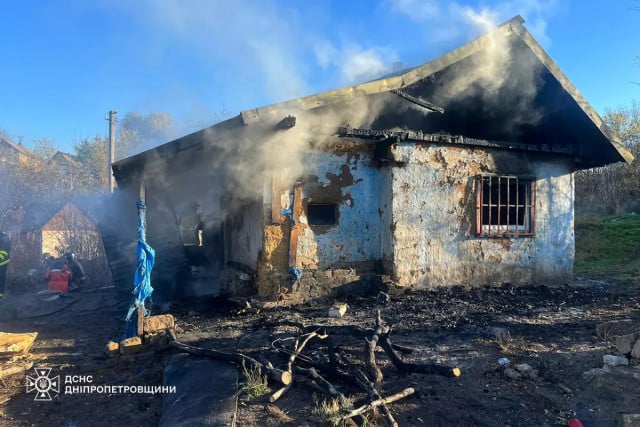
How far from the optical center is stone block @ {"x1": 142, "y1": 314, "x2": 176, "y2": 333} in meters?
5.37

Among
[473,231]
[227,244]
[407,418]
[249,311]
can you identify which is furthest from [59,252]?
[407,418]

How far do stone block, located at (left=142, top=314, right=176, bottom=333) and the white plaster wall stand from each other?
13.1 feet

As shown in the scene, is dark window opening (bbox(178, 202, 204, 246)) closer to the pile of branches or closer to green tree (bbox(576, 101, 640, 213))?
the pile of branches

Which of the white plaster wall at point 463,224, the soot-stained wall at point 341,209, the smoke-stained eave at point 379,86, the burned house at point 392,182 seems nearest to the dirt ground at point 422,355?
the white plaster wall at point 463,224

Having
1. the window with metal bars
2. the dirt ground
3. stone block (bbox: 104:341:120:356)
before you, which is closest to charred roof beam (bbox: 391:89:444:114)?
the window with metal bars

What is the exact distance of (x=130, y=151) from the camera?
27.8 meters

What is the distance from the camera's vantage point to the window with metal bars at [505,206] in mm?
8312

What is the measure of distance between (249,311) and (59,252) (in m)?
10.3

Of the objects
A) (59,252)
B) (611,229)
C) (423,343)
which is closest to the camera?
(423,343)

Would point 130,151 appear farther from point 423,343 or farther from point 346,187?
point 423,343

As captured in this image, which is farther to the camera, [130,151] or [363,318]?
[130,151]

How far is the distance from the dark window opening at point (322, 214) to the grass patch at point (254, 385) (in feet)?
13.0

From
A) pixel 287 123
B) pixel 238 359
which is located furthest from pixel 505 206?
pixel 238 359

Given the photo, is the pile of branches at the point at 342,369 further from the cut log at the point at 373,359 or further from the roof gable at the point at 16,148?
the roof gable at the point at 16,148
